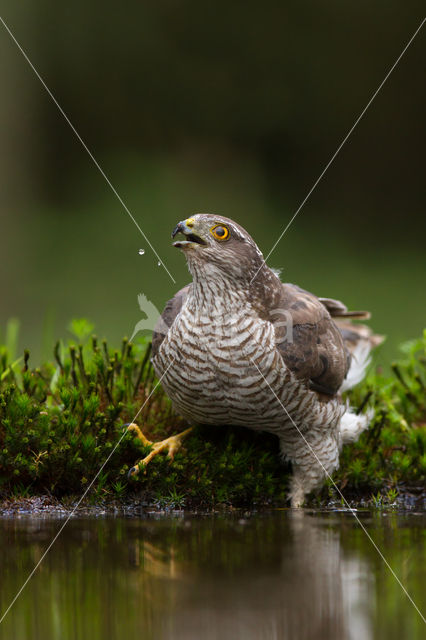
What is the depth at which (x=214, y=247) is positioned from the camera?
330 cm

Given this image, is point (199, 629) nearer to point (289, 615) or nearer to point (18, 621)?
point (289, 615)

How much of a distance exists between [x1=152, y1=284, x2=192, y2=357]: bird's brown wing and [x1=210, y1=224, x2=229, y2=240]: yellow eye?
0.32 m

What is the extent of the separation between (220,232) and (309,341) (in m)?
0.64

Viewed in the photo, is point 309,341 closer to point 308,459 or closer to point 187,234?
point 308,459

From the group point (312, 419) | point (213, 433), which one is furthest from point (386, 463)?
point (213, 433)

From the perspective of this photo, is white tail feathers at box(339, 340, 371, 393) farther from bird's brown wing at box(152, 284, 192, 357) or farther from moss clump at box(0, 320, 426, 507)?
bird's brown wing at box(152, 284, 192, 357)

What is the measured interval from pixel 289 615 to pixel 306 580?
0.31 metres

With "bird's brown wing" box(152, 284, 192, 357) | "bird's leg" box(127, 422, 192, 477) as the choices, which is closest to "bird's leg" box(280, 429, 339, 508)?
"bird's leg" box(127, 422, 192, 477)

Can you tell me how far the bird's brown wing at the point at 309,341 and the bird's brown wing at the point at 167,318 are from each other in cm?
47

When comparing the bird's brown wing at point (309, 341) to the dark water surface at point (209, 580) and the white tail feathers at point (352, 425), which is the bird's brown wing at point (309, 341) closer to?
the white tail feathers at point (352, 425)

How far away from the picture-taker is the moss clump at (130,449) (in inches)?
128

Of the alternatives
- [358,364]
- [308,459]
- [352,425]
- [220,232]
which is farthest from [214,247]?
[358,364]

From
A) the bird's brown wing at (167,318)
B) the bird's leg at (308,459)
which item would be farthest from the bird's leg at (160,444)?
the bird's leg at (308,459)

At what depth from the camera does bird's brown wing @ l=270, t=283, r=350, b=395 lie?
133 inches
